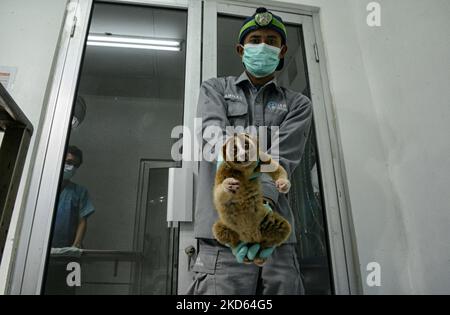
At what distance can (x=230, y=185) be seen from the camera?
0.74m

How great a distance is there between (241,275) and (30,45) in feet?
4.68

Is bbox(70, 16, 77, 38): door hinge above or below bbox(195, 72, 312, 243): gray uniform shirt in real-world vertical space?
above

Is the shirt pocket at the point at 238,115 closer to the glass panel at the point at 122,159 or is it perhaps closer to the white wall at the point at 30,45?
the glass panel at the point at 122,159

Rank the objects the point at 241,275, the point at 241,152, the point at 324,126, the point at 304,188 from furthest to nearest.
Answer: the point at 324,126 → the point at 304,188 → the point at 241,275 → the point at 241,152

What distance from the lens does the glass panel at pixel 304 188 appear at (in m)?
1.29

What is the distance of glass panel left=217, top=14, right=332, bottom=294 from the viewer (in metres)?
1.29

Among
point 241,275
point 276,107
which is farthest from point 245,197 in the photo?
point 276,107

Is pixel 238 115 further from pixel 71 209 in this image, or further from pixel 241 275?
pixel 71 209

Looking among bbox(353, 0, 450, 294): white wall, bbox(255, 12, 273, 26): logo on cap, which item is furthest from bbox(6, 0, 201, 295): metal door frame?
bbox(353, 0, 450, 294): white wall

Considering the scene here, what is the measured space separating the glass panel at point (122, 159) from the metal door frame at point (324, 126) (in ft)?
0.54

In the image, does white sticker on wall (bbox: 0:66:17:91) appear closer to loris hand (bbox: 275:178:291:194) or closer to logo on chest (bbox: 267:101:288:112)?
Result: logo on chest (bbox: 267:101:288:112)

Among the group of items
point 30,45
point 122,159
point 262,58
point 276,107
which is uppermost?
point 30,45

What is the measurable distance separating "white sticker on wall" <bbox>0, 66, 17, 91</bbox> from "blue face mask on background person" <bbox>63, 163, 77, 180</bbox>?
444 millimetres

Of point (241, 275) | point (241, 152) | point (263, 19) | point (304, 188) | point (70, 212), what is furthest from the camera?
point (304, 188)
